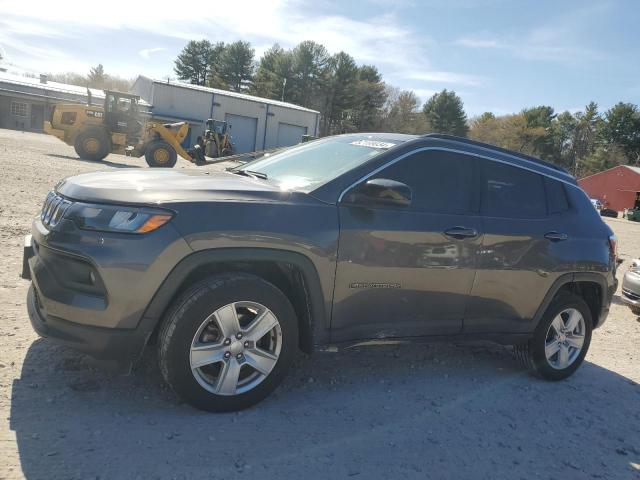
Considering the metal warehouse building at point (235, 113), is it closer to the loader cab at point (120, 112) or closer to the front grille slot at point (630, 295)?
the loader cab at point (120, 112)

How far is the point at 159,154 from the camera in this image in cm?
2098

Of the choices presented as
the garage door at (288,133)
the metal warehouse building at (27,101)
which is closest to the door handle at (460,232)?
the garage door at (288,133)

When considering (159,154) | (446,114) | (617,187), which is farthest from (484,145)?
(446,114)

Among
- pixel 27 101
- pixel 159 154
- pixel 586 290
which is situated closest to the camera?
pixel 586 290

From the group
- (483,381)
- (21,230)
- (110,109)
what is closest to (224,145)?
(110,109)

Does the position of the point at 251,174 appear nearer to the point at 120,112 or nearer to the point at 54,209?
the point at 54,209

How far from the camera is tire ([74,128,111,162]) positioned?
2070cm

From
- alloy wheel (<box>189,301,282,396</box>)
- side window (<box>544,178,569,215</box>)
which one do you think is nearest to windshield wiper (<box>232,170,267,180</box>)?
alloy wheel (<box>189,301,282,396</box>)

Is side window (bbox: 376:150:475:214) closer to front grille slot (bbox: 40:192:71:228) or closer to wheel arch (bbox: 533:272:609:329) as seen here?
wheel arch (bbox: 533:272:609:329)

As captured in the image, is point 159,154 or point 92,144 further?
point 159,154

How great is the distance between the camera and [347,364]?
4426 mm

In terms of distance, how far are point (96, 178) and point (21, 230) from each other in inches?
172

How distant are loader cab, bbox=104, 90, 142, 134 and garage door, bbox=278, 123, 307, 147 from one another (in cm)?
2713

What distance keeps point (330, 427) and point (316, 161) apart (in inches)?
74.1
